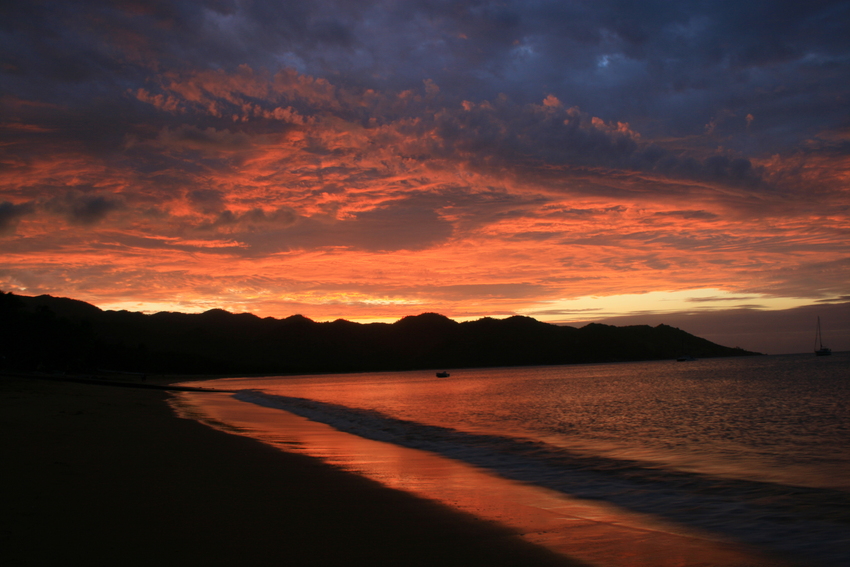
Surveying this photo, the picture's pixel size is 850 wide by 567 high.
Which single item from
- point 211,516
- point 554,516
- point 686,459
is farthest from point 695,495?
point 211,516

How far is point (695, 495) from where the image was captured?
→ 33.8ft

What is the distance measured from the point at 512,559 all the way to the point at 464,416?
82.0ft

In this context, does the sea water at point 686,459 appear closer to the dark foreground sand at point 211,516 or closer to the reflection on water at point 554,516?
the reflection on water at point 554,516

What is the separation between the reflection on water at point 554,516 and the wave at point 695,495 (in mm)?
639

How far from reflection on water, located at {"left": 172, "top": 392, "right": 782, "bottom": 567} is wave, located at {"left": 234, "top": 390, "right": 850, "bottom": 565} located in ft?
2.10

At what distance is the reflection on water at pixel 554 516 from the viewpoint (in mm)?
6367

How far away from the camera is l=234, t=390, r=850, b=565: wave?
7.47m

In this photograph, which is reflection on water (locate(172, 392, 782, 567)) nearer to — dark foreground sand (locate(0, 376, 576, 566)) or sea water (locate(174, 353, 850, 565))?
sea water (locate(174, 353, 850, 565))

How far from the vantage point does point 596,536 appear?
→ 7.10 meters

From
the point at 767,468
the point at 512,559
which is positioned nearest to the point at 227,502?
the point at 512,559

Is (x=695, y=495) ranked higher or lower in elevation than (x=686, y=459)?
higher

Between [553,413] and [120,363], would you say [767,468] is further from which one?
[120,363]

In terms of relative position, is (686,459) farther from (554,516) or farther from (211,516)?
(211,516)

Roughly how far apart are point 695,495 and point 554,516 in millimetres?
3977
